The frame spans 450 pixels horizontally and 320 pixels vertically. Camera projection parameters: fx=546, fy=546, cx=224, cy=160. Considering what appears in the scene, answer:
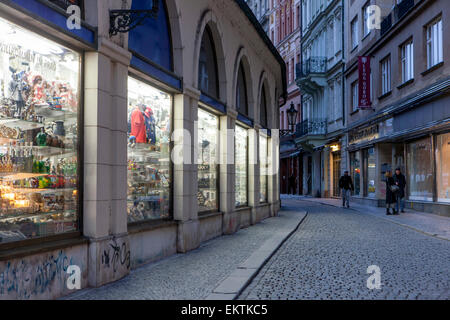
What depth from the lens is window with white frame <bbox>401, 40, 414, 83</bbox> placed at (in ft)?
68.0

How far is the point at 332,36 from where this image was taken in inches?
1345

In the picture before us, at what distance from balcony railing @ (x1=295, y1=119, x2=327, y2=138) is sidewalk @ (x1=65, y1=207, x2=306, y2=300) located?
25496 millimetres

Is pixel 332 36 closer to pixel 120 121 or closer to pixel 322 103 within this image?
pixel 322 103

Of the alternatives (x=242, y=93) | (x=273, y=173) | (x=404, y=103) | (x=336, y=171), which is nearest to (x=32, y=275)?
(x=242, y=93)

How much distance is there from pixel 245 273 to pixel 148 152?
8.86 feet

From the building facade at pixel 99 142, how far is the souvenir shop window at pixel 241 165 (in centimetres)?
260

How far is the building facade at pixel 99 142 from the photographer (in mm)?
5586

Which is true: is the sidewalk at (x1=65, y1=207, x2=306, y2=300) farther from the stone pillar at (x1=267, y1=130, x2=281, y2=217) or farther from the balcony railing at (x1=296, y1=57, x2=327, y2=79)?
the balcony railing at (x1=296, y1=57, x2=327, y2=79)

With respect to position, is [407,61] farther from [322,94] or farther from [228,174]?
[322,94]

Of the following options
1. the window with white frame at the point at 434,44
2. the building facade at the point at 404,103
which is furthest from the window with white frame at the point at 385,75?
the window with white frame at the point at 434,44

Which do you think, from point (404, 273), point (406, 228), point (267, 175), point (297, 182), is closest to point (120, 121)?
point (404, 273)

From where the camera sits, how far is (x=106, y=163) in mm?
6891

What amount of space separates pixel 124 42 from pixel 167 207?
3284mm

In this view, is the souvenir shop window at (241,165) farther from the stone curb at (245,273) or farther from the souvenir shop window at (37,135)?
the souvenir shop window at (37,135)
